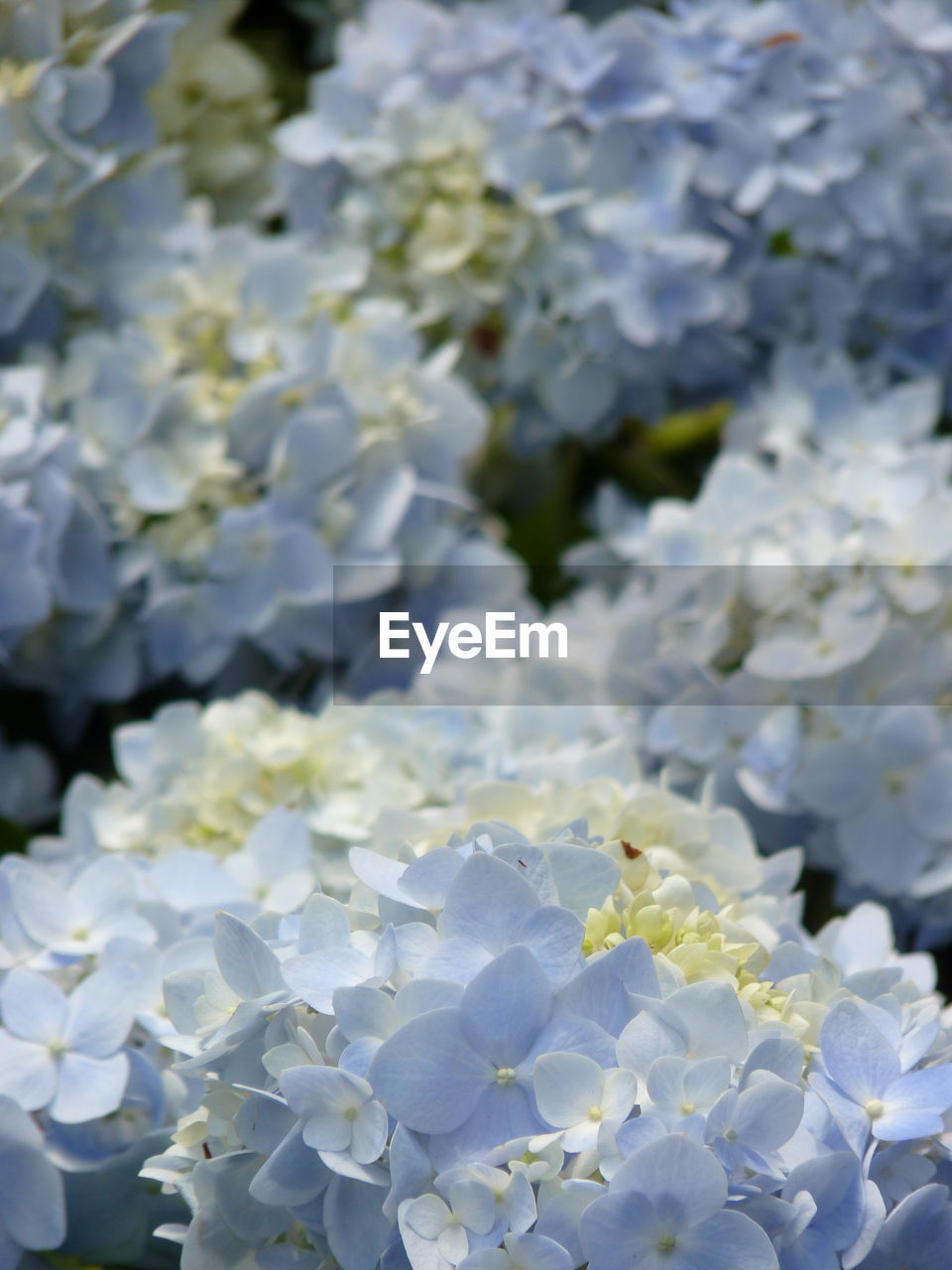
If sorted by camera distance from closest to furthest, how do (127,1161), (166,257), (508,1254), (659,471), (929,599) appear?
1. (508,1254)
2. (127,1161)
3. (929,599)
4. (166,257)
5. (659,471)

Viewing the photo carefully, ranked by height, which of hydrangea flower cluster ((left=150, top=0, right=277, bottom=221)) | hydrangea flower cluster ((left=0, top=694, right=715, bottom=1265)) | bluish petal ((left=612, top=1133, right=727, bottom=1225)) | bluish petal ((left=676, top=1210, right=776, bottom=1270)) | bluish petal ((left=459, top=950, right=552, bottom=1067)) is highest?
hydrangea flower cluster ((left=150, top=0, right=277, bottom=221))

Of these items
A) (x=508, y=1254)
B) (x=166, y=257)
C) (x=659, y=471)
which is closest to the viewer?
(x=508, y=1254)

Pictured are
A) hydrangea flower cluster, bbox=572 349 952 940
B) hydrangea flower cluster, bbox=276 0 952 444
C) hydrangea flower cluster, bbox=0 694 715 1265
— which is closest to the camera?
hydrangea flower cluster, bbox=0 694 715 1265


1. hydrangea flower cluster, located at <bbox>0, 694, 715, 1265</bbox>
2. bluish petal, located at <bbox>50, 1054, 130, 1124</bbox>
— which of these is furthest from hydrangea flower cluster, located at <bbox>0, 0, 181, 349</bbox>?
bluish petal, located at <bbox>50, 1054, 130, 1124</bbox>

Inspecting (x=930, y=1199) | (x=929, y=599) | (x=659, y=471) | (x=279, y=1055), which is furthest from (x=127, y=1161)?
(x=659, y=471)

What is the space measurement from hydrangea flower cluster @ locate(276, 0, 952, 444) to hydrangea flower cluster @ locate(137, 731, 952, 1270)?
36cm

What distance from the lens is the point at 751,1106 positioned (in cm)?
31

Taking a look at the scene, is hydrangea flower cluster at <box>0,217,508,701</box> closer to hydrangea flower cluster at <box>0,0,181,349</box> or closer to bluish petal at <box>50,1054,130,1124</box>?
hydrangea flower cluster at <box>0,0,181,349</box>

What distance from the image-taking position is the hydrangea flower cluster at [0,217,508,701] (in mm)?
584

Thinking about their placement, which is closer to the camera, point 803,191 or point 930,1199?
point 930,1199

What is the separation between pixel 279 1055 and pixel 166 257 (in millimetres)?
437

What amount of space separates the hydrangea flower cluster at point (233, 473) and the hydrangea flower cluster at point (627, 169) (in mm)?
56

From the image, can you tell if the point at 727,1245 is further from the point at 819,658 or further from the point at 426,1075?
the point at 819,658

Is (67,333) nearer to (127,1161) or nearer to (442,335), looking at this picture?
(442,335)
